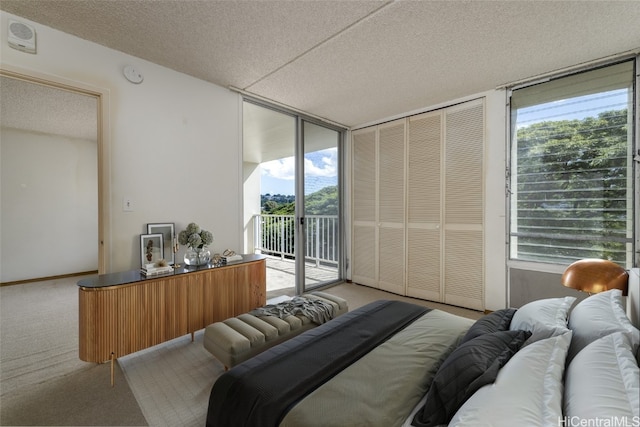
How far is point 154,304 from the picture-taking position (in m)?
2.08

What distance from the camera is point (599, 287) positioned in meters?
1.72

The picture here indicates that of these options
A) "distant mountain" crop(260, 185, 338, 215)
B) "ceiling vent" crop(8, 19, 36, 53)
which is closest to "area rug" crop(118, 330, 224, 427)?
"distant mountain" crop(260, 185, 338, 215)

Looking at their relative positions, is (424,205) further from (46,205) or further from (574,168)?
(46,205)

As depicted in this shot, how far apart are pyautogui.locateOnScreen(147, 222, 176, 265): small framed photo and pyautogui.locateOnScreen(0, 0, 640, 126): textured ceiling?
156 cm

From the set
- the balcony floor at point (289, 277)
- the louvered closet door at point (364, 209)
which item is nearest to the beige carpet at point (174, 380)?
the balcony floor at point (289, 277)

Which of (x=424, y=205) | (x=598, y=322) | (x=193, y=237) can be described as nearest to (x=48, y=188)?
(x=193, y=237)

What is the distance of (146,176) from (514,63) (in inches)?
144

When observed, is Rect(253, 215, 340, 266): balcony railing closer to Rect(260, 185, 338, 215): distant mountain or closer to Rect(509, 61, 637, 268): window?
Rect(260, 185, 338, 215): distant mountain

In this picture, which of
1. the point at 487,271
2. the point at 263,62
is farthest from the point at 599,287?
the point at 263,62

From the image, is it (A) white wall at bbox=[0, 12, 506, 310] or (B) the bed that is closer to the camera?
(B) the bed

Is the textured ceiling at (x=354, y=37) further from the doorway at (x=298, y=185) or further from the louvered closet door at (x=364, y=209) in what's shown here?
the louvered closet door at (x=364, y=209)

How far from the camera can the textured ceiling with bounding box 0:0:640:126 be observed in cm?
184

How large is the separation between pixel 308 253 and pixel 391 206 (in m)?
A: 1.53

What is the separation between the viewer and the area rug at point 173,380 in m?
1.58
